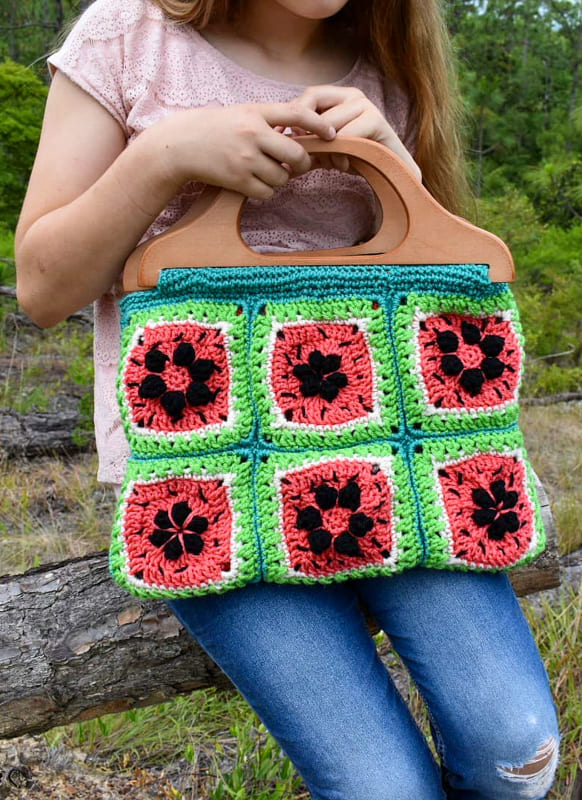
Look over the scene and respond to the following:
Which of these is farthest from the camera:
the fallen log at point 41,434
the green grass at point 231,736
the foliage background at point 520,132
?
the foliage background at point 520,132

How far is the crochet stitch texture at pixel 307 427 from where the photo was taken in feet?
3.09

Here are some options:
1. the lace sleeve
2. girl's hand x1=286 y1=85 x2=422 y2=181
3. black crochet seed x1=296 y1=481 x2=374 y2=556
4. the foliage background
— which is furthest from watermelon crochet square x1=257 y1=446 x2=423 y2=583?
the foliage background

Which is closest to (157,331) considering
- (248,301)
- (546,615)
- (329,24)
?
(248,301)

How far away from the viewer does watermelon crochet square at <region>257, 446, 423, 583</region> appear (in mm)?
945

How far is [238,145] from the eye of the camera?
916 millimetres

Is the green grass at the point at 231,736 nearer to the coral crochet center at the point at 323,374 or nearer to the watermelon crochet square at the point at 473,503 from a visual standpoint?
the watermelon crochet square at the point at 473,503

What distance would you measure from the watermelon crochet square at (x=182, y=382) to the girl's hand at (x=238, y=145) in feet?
0.51

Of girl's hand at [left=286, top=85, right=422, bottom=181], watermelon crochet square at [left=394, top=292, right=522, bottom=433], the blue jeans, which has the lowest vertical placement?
the blue jeans

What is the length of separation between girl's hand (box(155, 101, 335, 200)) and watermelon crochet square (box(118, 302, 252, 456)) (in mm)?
157

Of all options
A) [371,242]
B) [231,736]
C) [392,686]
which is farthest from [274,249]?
[231,736]

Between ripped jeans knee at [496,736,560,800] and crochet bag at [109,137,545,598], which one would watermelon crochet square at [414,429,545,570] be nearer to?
crochet bag at [109,137,545,598]

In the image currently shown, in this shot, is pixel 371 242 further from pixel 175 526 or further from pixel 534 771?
pixel 534 771

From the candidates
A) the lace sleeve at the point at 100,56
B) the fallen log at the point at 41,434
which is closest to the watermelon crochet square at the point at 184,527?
the lace sleeve at the point at 100,56

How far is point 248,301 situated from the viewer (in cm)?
96
